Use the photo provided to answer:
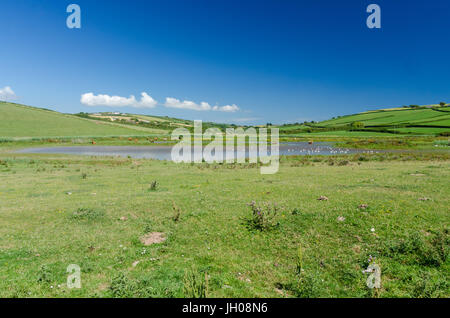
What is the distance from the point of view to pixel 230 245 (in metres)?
9.38

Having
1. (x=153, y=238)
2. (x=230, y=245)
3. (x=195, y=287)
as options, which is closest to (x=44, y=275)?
(x=153, y=238)

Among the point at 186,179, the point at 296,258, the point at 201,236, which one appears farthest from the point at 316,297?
the point at 186,179

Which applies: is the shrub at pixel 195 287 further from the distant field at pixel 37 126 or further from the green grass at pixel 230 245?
the distant field at pixel 37 126

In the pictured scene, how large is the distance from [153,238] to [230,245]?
11.3 ft

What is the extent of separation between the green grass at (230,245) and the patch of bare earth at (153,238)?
11.0 inches

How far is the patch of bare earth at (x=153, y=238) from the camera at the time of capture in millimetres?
9688

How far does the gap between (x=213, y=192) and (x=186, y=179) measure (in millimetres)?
7024

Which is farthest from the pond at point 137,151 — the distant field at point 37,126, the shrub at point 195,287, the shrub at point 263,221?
the shrub at point 195,287

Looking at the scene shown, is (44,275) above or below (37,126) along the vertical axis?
below

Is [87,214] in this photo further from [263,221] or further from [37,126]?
[37,126]

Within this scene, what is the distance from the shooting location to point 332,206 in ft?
39.9

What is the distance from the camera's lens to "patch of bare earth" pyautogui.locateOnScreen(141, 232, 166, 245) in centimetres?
969

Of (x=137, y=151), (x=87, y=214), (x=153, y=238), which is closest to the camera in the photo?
(x=153, y=238)
